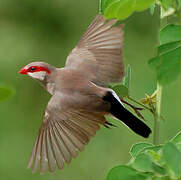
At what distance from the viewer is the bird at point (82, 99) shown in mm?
2033

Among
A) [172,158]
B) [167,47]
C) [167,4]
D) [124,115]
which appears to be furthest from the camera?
[124,115]

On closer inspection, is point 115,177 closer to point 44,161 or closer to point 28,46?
point 44,161

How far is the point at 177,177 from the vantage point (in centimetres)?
120

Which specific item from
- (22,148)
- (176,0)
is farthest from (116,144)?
(176,0)

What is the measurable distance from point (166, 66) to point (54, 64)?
4.82 m

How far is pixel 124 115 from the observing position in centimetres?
206

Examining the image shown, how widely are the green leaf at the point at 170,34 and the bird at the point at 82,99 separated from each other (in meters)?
0.61

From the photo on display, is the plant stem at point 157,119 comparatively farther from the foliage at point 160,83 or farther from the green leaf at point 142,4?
the green leaf at point 142,4

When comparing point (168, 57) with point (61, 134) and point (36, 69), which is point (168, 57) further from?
point (36, 69)

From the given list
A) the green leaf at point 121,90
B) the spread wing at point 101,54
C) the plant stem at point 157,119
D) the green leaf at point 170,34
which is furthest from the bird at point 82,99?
the green leaf at point 170,34

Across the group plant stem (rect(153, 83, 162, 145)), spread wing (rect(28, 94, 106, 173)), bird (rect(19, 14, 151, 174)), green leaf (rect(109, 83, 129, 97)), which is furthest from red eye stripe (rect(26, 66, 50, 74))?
plant stem (rect(153, 83, 162, 145))

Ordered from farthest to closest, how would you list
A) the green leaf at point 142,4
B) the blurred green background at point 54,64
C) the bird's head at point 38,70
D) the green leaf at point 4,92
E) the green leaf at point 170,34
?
1. the blurred green background at point 54,64
2. the bird's head at point 38,70
3. the green leaf at point 170,34
4. the green leaf at point 142,4
5. the green leaf at point 4,92

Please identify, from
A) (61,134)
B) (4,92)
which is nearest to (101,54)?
(61,134)

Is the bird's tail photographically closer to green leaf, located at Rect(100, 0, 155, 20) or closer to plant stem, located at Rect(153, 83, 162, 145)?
plant stem, located at Rect(153, 83, 162, 145)
